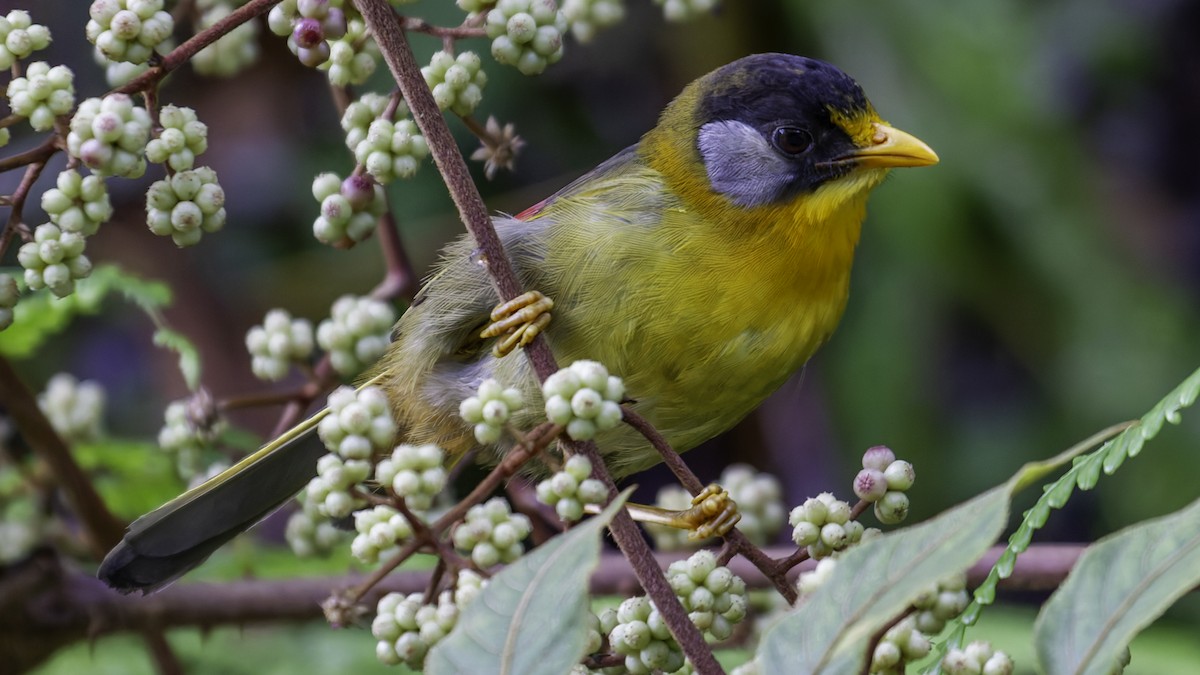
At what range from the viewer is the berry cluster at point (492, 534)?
5.39ft

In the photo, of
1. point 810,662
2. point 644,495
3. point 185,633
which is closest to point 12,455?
point 185,633

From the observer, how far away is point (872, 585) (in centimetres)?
125

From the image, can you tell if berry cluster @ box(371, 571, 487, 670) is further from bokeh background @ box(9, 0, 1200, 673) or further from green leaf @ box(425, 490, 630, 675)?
bokeh background @ box(9, 0, 1200, 673)

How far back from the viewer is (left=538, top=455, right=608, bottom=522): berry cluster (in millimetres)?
1556

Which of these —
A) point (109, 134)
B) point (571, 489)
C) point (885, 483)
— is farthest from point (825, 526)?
point (109, 134)

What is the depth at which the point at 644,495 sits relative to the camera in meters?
4.92

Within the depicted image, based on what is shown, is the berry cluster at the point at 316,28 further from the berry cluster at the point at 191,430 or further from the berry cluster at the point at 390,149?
the berry cluster at the point at 191,430

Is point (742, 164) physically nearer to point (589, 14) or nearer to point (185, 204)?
point (589, 14)

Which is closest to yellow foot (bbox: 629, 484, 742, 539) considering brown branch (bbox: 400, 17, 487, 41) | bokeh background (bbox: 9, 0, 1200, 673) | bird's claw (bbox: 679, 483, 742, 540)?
bird's claw (bbox: 679, 483, 742, 540)

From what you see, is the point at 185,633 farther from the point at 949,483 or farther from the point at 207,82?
the point at 207,82

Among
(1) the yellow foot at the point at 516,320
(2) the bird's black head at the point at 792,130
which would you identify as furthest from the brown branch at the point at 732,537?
(2) the bird's black head at the point at 792,130

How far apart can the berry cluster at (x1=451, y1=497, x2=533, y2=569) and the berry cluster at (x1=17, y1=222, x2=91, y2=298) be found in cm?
59

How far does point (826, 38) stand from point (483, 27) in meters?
2.82

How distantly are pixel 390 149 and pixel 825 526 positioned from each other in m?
0.75
